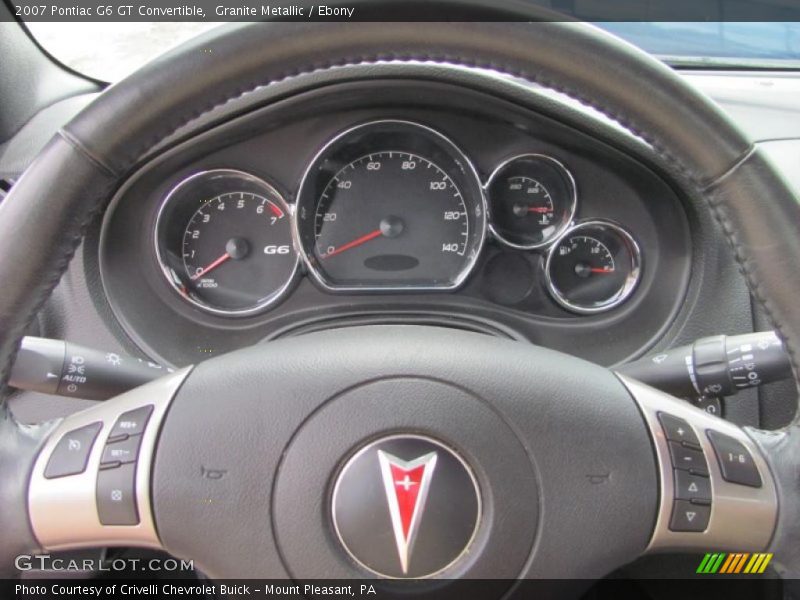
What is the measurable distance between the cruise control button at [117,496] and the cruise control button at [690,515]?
76cm

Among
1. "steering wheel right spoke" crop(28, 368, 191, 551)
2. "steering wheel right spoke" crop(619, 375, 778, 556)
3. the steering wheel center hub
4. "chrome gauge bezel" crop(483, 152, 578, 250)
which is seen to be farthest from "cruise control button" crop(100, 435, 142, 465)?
"chrome gauge bezel" crop(483, 152, 578, 250)

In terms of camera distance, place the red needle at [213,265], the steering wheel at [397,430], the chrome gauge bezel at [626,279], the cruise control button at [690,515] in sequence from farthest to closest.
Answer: the red needle at [213,265]
the chrome gauge bezel at [626,279]
the cruise control button at [690,515]
the steering wheel at [397,430]

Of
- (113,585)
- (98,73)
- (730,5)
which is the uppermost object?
(730,5)

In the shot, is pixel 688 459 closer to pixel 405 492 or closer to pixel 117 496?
pixel 405 492

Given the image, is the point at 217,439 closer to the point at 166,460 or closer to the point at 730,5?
the point at 166,460

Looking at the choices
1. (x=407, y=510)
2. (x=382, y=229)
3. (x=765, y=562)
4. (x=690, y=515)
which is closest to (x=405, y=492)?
(x=407, y=510)

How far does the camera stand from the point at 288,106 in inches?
89.7

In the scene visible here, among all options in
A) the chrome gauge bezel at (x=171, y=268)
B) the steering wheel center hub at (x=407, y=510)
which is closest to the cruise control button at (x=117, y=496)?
the steering wheel center hub at (x=407, y=510)

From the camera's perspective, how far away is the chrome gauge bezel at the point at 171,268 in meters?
2.41

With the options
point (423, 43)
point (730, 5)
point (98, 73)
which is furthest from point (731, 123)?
point (98, 73)

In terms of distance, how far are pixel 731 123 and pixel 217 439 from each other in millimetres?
824

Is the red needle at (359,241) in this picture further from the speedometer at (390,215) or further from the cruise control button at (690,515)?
the cruise control button at (690,515)

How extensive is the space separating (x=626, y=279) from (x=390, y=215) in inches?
26.9

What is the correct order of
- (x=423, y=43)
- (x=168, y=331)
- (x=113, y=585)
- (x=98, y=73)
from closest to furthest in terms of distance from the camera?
(x=423, y=43) < (x=113, y=585) < (x=168, y=331) < (x=98, y=73)
